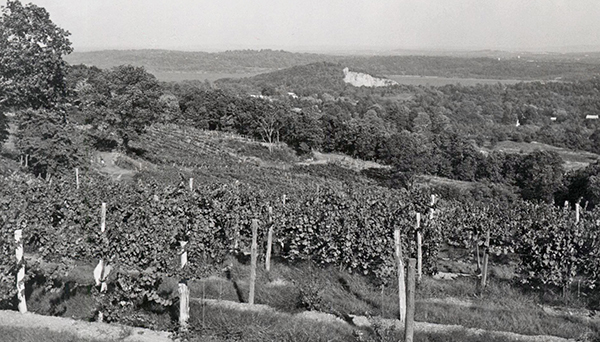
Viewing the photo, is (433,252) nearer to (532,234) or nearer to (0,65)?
(532,234)

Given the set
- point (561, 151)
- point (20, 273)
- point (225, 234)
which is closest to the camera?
point (20, 273)

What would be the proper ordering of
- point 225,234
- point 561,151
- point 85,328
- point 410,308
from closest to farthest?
point 410,308 < point 85,328 < point 225,234 < point 561,151

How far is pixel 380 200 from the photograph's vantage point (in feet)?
59.6

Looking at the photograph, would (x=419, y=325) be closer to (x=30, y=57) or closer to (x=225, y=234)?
(x=225, y=234)

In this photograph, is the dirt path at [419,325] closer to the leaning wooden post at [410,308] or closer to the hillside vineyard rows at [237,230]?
the hillside vineyard rows at [237,230]

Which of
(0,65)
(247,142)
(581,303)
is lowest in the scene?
(247,142)

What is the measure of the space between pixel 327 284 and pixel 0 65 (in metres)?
24.5

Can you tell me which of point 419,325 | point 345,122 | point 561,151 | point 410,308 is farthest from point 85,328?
point 561,151

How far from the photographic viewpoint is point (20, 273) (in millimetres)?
11102

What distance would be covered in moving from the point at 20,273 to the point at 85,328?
7.43ft

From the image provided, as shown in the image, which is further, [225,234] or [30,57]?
[30,57]

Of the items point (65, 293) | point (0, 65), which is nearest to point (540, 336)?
point (65, 293)

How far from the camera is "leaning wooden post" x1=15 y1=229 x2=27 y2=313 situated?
10938 millimetres

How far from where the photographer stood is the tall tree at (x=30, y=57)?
2970cm
